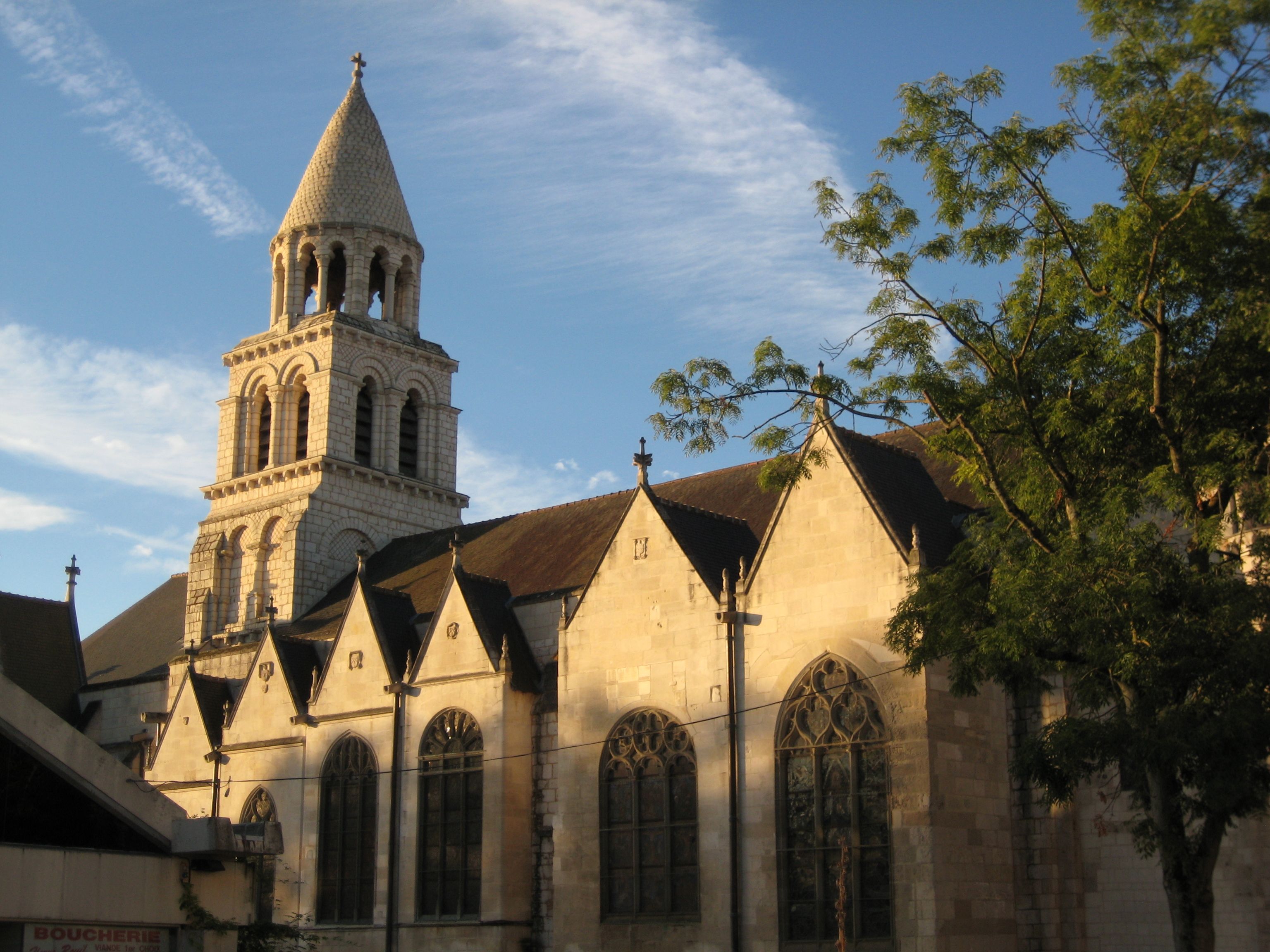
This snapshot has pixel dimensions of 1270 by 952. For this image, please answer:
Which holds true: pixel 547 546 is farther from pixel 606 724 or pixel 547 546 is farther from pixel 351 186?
pixel 351 186

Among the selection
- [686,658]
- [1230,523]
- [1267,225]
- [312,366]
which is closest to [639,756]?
[686,658]

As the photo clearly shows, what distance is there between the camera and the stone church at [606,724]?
83.8 feet

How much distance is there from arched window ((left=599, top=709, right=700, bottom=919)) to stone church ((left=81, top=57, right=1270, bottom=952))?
0.06 m

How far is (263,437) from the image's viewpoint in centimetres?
4988

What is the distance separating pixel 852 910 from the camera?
2552cm

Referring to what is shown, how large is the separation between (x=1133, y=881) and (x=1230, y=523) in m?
8.46

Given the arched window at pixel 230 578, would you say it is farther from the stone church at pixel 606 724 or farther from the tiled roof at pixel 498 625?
the tiled roof at pixel 498 625

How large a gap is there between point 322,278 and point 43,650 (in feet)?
49.6

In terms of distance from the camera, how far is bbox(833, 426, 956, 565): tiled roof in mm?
26641

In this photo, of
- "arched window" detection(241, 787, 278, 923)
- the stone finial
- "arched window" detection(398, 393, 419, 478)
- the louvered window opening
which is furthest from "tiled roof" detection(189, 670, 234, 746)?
the stone finial

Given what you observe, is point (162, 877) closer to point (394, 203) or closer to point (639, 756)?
point (639, 756)

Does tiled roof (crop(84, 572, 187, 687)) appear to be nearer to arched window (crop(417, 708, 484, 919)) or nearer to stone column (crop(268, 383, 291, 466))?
stone column (crop(268, 383, 291, 466))

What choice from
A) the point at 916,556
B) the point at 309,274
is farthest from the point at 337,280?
the point at 916,556

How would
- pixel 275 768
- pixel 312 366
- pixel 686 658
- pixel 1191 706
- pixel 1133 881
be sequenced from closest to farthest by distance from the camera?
pixel 1191 706 → pixel 1133 881 → pixel 686 658 → pixel 275 768 → pixel 312 366
